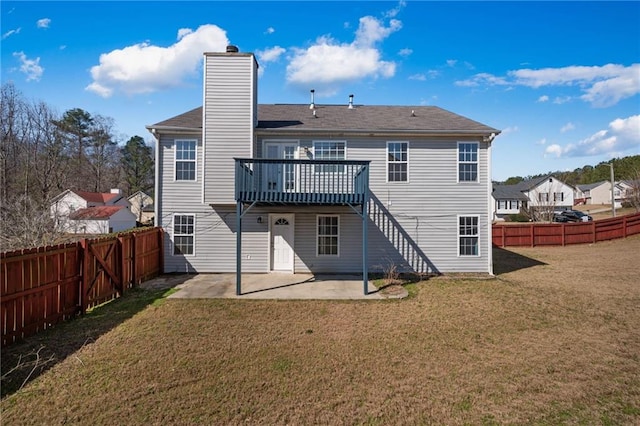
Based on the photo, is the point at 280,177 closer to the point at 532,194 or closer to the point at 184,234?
the point at 184,234

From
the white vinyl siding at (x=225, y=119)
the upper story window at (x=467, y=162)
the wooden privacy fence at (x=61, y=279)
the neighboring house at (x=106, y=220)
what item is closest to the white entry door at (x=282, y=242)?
the white vinyl siding at (x=225, y=119)

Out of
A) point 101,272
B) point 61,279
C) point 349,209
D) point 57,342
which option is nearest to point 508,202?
point 349,209

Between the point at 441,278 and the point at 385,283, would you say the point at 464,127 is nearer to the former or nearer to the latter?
the point at 441,278

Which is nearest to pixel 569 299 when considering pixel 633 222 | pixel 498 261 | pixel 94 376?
pixel 498 261

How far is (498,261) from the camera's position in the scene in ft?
50.1

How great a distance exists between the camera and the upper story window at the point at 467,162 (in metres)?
12.3

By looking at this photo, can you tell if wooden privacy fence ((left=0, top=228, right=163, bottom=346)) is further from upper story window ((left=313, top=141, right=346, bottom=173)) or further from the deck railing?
upper story window ((left=313, top=141, right=346, bottom=173))

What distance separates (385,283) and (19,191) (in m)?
31.7

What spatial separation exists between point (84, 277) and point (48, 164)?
3114cm

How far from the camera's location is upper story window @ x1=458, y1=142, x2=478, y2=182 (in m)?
12.3

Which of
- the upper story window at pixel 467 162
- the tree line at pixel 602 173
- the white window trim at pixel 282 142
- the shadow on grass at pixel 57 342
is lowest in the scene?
the shadow on grass at pixel 57 342

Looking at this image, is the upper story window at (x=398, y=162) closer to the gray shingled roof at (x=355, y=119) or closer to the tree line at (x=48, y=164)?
the gray shingled roof at (x=355, y=119)

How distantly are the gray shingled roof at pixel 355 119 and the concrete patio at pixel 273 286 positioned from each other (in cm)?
550

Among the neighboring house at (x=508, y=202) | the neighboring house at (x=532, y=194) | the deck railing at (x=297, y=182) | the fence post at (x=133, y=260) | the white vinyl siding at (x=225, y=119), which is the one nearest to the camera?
the deck railing at (x=297, y=182)
